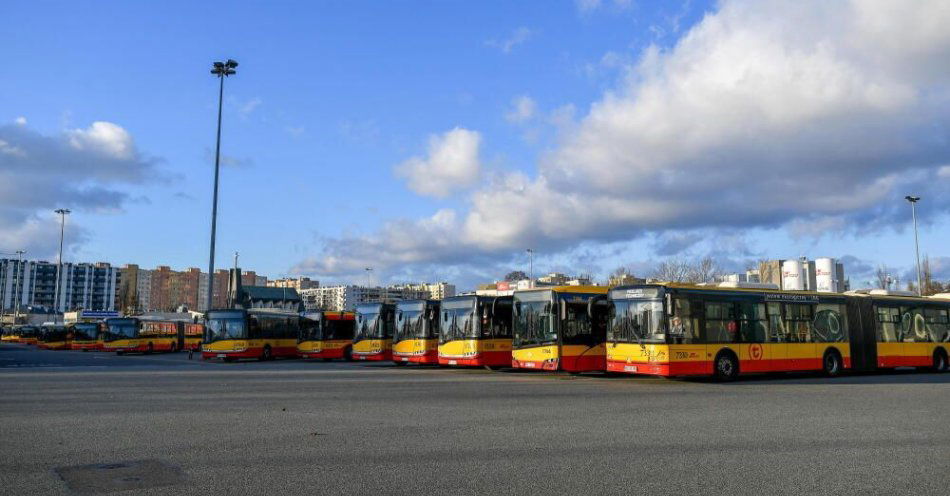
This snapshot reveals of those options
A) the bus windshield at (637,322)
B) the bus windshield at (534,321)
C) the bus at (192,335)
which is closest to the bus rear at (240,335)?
the bus at (192,335)

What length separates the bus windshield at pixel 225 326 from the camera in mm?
40250

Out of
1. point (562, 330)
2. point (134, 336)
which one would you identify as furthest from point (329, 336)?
point (134, 336)

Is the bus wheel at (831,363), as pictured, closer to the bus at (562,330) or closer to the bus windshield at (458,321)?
the bus at (562,330)

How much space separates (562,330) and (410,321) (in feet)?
31.8

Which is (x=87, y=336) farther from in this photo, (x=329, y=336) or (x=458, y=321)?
(x=458, y=321)

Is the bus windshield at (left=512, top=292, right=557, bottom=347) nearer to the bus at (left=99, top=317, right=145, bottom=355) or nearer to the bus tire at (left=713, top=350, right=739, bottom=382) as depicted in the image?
the bus tire at (left=713, top=350, right=739, bottom=382)

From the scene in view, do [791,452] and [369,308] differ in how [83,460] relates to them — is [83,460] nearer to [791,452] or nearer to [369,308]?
[791,452]

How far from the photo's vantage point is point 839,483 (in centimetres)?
771

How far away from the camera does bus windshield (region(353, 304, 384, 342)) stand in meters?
36.4

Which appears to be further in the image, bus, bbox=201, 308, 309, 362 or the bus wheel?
bus, bbox=201, 308, 309, 362

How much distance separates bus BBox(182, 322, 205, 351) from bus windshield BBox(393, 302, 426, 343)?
100ft

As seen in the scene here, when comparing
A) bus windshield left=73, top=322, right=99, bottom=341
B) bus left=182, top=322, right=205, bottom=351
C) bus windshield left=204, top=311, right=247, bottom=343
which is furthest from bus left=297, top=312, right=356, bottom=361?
bus windshield left=73, top=322, right=99, bottom=341

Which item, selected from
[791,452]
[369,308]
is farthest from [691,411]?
[369,308]

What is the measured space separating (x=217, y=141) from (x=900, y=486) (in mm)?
40533
